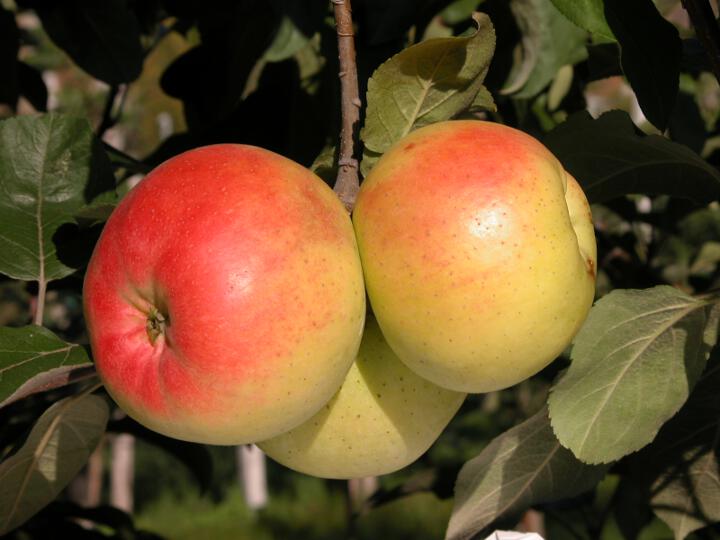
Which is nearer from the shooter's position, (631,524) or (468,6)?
(468,6)

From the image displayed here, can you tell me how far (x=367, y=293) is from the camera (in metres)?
0.87

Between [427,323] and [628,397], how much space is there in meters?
0.25

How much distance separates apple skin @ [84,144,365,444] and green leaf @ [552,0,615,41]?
0.30m

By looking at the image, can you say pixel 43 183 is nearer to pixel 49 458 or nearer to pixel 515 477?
pixel 49 458

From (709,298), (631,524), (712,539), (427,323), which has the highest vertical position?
(427,323)

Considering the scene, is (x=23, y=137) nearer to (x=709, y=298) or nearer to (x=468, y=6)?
(x=468, y=6)

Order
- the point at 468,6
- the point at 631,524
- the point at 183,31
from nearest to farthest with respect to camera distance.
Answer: the point at 468,6
the point at 631,524
the point at 183,31

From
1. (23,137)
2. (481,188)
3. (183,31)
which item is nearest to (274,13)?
(23,137)

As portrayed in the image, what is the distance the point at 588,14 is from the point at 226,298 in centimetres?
46

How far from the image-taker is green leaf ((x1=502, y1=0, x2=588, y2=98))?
4.08 feet

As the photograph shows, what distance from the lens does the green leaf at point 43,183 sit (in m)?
1.11

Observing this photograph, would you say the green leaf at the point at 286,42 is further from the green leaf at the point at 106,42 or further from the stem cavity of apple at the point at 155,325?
the stem cavity of apple at the point at 155,325

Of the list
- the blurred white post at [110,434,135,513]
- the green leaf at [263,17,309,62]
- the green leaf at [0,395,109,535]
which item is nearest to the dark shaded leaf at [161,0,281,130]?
the green leaf at [263,17,309,62]

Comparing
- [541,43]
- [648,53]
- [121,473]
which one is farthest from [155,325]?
[121,473]
